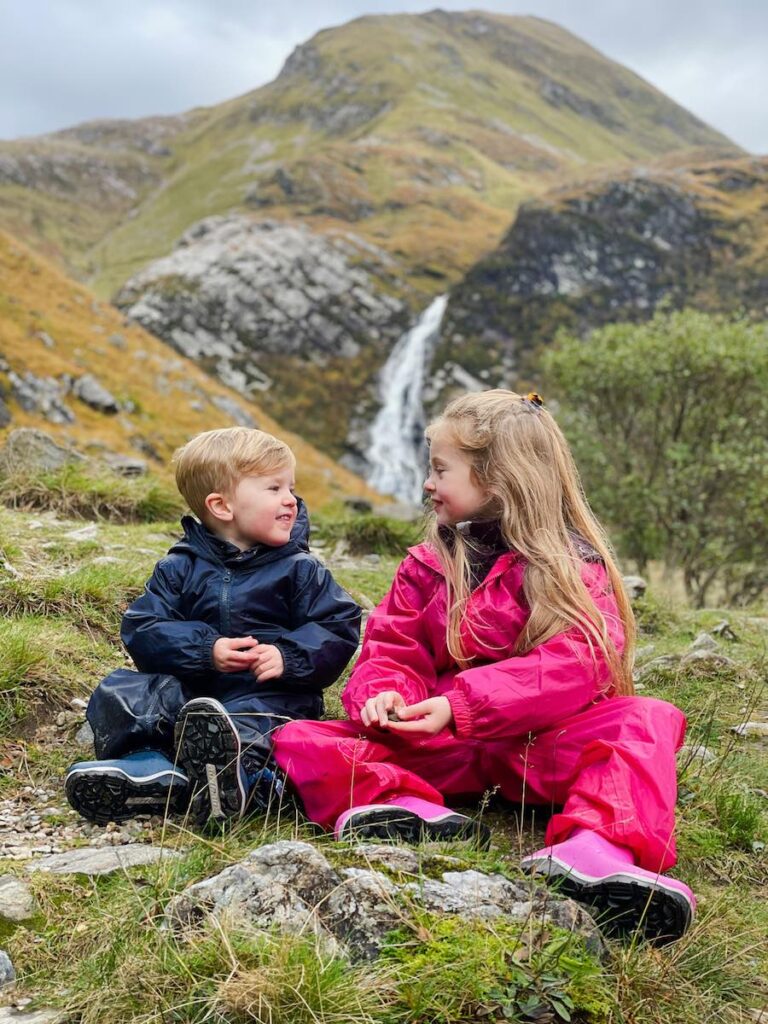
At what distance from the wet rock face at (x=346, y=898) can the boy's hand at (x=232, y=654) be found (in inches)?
47.1

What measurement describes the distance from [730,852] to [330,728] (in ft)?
6.11

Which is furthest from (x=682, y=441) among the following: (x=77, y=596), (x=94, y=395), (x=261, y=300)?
(x=261, y=300)

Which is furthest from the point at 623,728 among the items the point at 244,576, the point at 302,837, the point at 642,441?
the point at 642,441

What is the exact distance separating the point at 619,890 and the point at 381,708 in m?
1.14

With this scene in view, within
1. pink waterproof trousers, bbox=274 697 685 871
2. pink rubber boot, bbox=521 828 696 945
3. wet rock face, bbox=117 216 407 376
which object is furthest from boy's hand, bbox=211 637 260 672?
wet rock face, bbox=117 216 407 376

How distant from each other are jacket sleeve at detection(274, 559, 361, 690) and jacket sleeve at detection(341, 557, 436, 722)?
170mm

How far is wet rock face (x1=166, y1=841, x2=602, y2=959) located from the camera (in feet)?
8.26

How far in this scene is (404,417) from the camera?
6100cm

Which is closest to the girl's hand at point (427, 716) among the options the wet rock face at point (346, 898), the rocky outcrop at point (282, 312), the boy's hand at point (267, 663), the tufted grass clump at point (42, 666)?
the wet rock face at point (346, 898)

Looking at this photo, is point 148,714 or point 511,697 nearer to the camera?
point 511,697

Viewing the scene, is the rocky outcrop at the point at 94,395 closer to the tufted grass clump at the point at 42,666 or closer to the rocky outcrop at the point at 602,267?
the tufted grass clump at the point at 42,666

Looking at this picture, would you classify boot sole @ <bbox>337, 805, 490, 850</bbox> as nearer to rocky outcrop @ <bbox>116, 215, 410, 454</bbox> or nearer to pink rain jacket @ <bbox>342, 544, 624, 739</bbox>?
pink rain jacket @ <bbox>342, 544, 624, 739</bbox>

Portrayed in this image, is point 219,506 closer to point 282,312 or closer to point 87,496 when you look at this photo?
point 87,496

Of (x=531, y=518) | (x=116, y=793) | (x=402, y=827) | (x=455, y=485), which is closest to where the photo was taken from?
(x=402, y=827)
